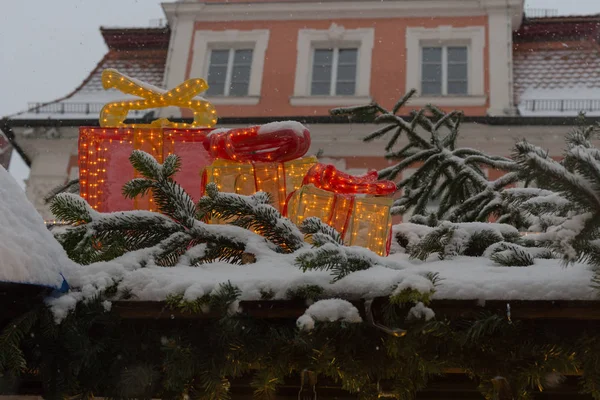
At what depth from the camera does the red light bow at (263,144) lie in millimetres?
3781

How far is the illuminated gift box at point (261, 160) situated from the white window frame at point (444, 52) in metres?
8.57

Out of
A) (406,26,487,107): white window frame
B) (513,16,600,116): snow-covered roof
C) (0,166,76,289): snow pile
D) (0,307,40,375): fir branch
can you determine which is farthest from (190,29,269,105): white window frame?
(0,307,40,375): fir branch

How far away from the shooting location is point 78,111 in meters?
12.8

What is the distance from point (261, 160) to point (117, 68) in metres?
10.7

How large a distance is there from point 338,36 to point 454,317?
11.1m

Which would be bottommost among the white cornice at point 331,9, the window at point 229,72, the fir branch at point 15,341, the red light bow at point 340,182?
the fir branch at point 15,341

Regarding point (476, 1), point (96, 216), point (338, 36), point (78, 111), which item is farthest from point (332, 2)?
point (96, 216)

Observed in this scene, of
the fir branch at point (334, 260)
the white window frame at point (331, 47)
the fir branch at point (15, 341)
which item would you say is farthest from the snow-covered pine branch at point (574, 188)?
the white window frame at point (331, 47)

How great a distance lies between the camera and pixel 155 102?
475 centimetres

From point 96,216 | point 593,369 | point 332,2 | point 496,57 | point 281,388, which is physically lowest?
point 281,388

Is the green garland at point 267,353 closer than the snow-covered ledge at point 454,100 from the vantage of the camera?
Yes

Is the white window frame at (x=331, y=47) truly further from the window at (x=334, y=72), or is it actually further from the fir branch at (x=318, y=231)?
the fir branch at (x=318, y=231)

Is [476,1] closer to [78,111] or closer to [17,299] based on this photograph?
[78,111]

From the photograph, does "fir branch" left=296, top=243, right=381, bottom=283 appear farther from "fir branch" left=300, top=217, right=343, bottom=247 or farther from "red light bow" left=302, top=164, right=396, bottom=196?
"red light bow" left=302, top=164, right=396, bottom=196
